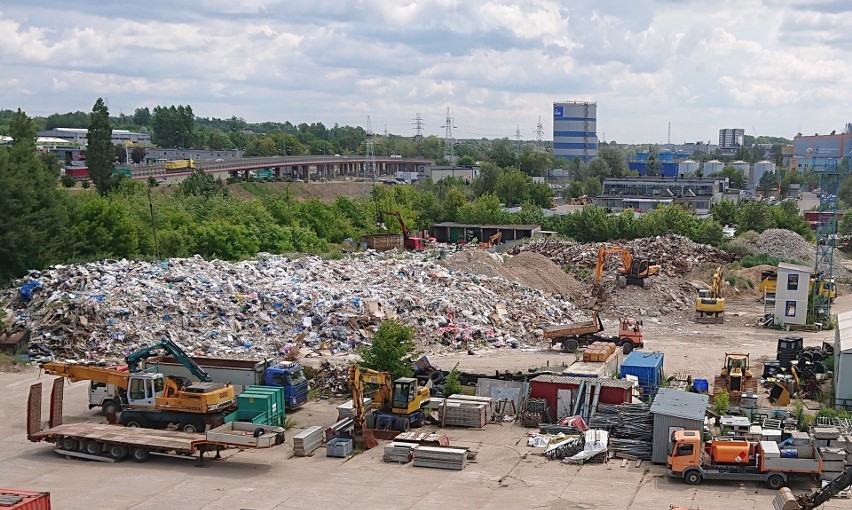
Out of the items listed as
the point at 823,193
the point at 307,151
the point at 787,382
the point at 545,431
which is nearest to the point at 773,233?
the point at 823,193

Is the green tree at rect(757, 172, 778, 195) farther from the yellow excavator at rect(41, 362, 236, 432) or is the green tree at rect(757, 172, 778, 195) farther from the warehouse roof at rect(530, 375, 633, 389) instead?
the yellow excavator at rect(41, 362, 236, 432)

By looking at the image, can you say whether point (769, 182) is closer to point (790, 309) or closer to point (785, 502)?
point (790, 309)

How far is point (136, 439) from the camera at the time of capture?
1884cm

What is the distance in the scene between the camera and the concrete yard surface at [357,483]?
16.4 meters

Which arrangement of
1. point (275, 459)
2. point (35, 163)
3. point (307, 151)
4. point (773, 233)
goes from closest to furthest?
point (275, 459), point (35, 163), point (773, 233), point (307, 151)

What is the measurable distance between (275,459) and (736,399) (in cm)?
1186

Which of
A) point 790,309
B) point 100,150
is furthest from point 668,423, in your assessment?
point 100,150

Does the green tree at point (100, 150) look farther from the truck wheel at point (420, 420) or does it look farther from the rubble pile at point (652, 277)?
the truck wheel at point (420, 420)

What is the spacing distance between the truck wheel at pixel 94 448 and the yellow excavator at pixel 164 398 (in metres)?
1.68

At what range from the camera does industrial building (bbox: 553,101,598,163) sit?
168 m

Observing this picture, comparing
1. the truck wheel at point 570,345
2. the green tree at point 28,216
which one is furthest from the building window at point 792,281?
the green tree at point 28,216

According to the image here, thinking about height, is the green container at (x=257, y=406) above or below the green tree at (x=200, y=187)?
below

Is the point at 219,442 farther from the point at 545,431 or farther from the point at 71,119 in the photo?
the point at 71,119

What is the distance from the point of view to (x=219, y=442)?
18.1 meters
